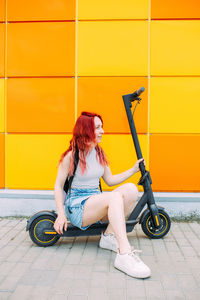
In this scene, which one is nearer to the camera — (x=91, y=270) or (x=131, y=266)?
(x=131, y=266)

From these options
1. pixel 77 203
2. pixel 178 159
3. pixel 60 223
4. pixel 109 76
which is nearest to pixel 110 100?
pixel 109 76

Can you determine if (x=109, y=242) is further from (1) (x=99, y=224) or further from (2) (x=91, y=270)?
(2) (x=91, y=270)

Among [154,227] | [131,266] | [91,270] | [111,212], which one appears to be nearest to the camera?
[131,266]

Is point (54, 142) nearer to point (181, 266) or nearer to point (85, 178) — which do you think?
point (85, 178)

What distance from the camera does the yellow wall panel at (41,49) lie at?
15.0ft

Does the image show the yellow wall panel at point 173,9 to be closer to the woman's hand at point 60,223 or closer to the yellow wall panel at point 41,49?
the yellow wall panel at point 41,49

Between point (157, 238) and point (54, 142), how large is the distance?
1916mm

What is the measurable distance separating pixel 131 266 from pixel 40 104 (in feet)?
8.87

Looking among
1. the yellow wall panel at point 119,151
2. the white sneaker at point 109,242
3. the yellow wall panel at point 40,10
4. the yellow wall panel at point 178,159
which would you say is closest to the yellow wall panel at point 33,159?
the yellow wall panel at point 119,151

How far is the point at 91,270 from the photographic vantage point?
286 cm

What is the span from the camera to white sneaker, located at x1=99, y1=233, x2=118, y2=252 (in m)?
3.31

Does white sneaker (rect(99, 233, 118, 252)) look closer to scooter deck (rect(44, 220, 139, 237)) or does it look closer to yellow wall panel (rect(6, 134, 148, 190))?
scooter deck (rect(44, 220, 139, 237))

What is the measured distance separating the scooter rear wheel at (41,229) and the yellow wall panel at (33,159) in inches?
50.5

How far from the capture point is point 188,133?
179 inches
